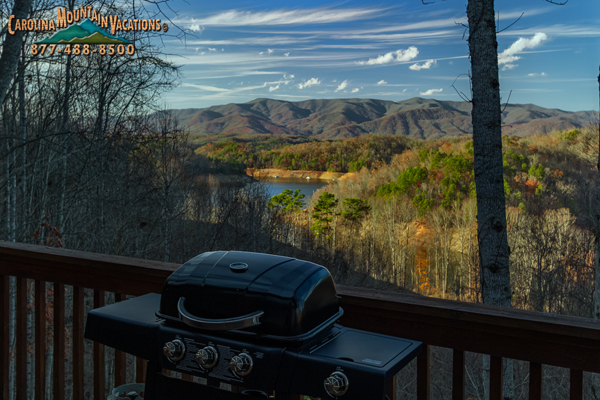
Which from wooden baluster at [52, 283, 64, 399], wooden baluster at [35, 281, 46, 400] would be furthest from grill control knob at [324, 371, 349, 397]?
wooden baluster at [35, 281, 46, 400]

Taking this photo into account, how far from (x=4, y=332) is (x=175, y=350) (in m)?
1.40

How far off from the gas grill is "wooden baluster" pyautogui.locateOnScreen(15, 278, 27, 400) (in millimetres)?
974

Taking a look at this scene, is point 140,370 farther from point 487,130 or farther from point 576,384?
point 487,130

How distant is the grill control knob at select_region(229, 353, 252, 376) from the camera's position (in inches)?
39.4

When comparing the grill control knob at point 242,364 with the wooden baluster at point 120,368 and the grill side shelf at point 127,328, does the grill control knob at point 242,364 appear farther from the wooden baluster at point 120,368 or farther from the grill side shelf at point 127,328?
the wooden baluster at point 120,368

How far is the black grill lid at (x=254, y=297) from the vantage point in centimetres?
102

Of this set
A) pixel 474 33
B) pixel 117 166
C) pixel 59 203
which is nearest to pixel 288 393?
pixel 474 33

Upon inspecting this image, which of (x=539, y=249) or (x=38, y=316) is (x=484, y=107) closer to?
(x=38, y=316)

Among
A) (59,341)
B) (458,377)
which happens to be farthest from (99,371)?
(458,377)

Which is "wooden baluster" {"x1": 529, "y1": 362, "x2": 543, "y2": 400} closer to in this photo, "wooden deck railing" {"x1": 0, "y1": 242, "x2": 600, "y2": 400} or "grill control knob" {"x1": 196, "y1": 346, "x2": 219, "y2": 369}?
"wooden deck railing" {"x1": 0, "y1": 242, "x2": 600, "y2": 400}

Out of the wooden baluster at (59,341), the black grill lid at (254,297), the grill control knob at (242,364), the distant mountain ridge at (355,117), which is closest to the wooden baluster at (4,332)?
the wooden baluster at (59,341)

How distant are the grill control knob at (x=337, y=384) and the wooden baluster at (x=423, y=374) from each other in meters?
0.44

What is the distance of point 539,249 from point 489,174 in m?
17.7

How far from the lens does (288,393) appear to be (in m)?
1.01
